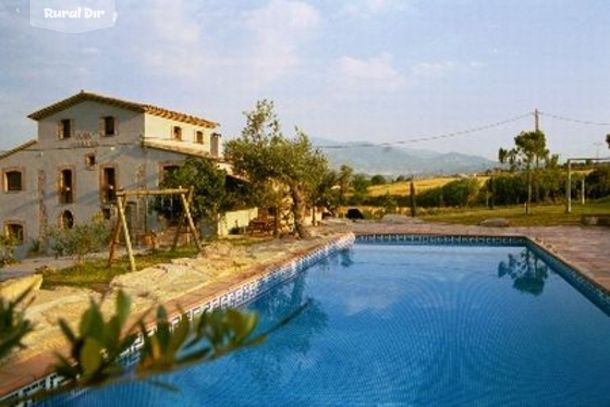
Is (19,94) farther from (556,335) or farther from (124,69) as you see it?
(556,335)

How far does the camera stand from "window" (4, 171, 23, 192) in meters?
25.7

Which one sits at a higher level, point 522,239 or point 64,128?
point 64,128

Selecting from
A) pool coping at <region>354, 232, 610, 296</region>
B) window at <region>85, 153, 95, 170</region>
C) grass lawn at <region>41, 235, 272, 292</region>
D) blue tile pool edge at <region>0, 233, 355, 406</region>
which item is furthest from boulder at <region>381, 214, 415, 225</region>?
window at <region>85, 153, 95, 170</region>

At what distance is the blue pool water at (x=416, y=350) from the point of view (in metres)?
7.64

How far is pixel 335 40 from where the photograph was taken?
26.6m

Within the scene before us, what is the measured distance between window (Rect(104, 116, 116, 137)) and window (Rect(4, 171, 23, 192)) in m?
4.94

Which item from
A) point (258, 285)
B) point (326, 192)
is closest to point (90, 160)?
point (326, 192)

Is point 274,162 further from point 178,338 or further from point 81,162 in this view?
point 178,338

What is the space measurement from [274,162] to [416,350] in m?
12.2

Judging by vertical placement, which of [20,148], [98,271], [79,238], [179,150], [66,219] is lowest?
[98,271]

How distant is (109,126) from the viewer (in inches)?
953

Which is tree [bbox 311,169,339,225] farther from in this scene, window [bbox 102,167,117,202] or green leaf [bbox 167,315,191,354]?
green leaf [bbox 167,315,191,354]

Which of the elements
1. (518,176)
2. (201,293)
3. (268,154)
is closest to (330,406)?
(201,293)

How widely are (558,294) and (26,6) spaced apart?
545 inches
